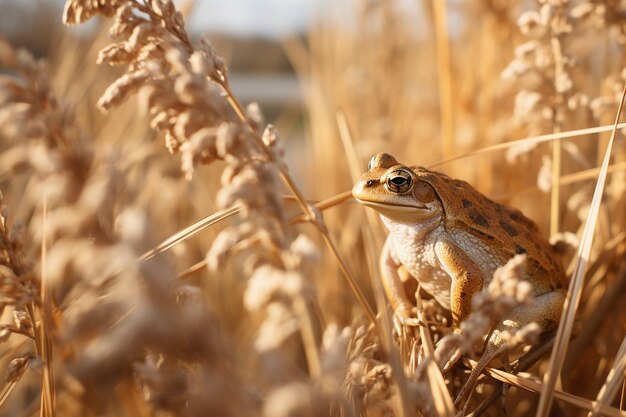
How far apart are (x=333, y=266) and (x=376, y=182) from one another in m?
0.73

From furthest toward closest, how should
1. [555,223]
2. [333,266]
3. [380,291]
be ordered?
[333,266] → [555,223] → [380,291]

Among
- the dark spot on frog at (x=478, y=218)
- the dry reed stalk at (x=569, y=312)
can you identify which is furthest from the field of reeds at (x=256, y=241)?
the dark spot on frog at (x=478, y=218)

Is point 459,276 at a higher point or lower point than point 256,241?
lower

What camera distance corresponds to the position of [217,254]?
0.50 m

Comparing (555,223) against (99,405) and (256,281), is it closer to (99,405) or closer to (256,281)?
(256,281)

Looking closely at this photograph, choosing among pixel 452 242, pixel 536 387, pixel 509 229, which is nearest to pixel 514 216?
pixel 509 229

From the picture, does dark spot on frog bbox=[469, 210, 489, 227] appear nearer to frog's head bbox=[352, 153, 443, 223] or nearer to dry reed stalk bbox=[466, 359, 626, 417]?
frog's head bbox=[352, 153, 443, 223]

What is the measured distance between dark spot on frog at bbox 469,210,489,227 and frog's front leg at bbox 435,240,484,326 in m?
0.06

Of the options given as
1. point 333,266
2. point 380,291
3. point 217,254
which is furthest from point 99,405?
point 333,266

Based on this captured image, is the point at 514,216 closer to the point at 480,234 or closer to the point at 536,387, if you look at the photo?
the point at 480,234

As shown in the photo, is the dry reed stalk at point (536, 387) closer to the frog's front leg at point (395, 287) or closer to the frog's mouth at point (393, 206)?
the frog's front leg at point (395, 287)

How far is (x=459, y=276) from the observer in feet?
3.10

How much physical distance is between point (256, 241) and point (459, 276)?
0.40 metres

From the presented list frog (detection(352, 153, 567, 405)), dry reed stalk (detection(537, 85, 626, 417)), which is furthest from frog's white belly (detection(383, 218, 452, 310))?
dry reed stalk (detection(537, 85, 626, 417))
